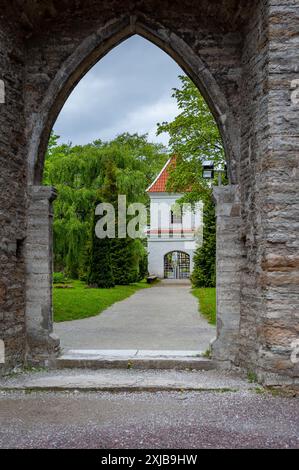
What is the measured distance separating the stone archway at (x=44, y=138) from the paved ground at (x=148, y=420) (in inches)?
44.7

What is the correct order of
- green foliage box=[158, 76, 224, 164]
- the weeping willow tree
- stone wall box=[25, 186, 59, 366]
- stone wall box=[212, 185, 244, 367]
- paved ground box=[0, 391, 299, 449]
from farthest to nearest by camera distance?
the weeping willow tree
green foliage box=[158, 76, 224, 164]
stone wall box=[25, 186, 59, 366]
stone wall box=[212, 185, 244, 367]
paved ground box=[0, 391, 299, 449]

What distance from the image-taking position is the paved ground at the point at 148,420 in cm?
337

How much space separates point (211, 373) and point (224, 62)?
3544 mm

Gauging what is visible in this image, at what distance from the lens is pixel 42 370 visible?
5531 millimetres

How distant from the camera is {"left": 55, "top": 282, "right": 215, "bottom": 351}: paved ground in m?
7.30

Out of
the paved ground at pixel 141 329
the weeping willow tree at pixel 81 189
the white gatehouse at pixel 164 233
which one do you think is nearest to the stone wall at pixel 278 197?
the paved ground at pixel 141 329

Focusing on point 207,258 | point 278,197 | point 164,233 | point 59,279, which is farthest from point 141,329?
point 164,233

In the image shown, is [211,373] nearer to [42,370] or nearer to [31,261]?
[42,370]

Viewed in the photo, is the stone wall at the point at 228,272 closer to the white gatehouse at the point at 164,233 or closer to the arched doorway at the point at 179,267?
the white gatehouse at the point at 164,233

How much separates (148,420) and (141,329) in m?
5.13

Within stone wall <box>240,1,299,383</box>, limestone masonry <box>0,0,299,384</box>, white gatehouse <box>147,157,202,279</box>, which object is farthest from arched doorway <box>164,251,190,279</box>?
stone wall <box>240,1,299,383</box>

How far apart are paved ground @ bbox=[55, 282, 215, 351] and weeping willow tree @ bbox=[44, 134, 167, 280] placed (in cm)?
553

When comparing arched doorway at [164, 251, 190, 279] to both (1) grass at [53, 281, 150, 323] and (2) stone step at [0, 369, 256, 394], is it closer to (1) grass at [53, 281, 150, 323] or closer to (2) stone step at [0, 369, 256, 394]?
(1) grass at [53, 281, 150, 323]

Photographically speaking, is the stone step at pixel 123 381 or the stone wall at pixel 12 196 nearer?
the stone step at pixel 123 381
